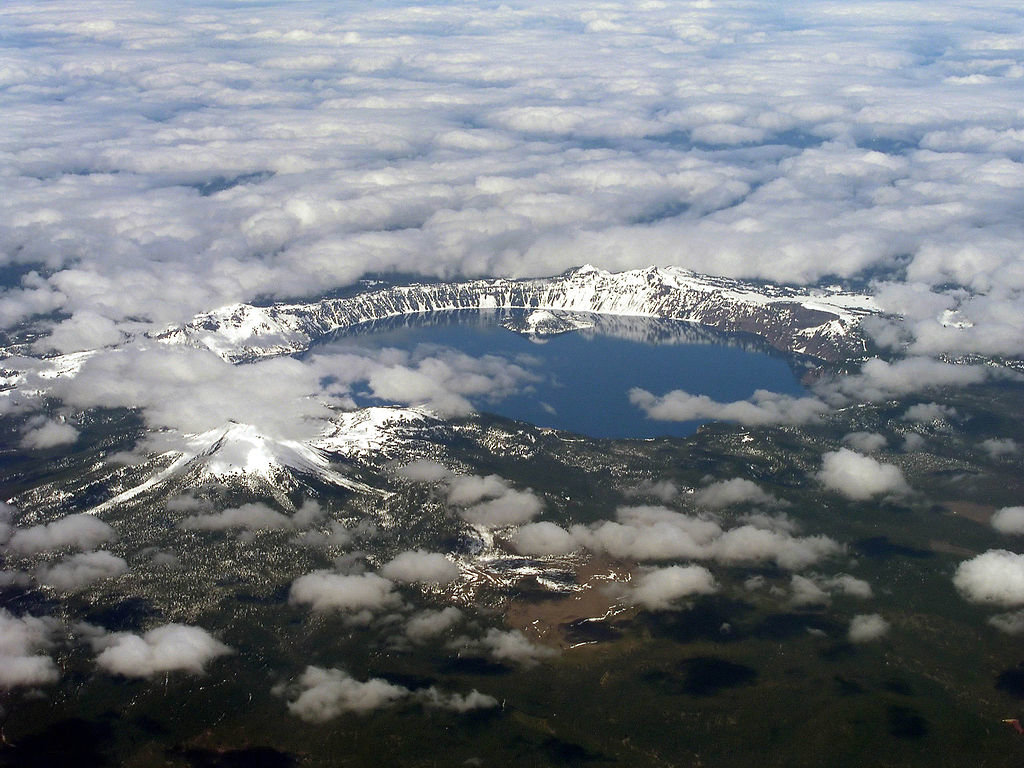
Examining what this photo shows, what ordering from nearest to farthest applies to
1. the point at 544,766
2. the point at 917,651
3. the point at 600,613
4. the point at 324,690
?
the point at 544,766, the point at 324,690, the point at 917,651, the point at 600,613

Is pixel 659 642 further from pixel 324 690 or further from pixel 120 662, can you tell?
pixel 120 662

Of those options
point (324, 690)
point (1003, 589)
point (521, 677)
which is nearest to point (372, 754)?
point (324, 690)

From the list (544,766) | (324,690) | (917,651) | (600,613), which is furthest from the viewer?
(600,613)

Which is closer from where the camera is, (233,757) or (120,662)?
(233,757)

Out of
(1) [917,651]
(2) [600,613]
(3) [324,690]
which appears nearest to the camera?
(3) [324,690]

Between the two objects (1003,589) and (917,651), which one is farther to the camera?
(1003,589)

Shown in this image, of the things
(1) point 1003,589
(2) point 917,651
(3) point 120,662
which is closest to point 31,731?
(3) point 120,662

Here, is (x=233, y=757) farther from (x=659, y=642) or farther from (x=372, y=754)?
(x=659, y=642)

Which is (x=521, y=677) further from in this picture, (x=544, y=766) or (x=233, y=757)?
(x=233, y=757)
